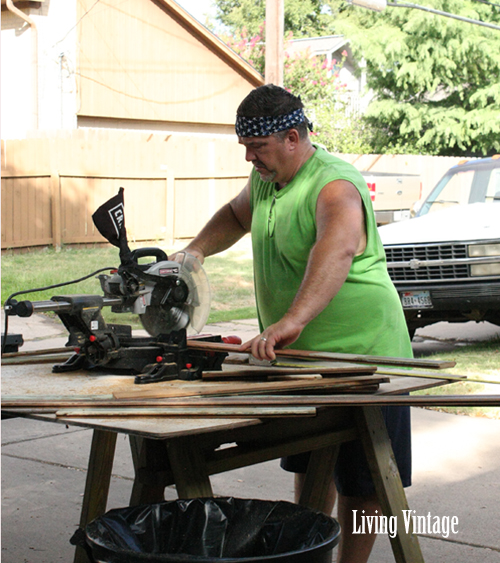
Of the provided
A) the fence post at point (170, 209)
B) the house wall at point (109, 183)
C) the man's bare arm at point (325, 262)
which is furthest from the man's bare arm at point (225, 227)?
the fence post at point (170, 209)

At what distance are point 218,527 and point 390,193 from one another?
1738 cm

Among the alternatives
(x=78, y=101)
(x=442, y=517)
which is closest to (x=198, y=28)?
(x=78, y=101)

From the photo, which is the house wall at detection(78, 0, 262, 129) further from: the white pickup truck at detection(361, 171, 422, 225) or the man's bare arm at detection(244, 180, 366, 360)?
the man's bare arm at detection(244, 180, 366, 360)

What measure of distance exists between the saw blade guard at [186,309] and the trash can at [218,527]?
0.84 m

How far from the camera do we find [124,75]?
23.7 m

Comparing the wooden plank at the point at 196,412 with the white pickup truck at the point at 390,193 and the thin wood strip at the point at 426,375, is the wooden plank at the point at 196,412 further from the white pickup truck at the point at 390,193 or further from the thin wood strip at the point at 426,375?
the white pickup truck at the point at 390,193

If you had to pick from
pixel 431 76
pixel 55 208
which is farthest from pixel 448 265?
pixel 431 76

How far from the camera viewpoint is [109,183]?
1917 centimetres

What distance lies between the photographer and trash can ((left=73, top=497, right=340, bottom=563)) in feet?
8.47

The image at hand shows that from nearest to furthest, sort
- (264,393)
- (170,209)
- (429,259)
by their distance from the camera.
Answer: (264,393)
(429,259)
(170,209)

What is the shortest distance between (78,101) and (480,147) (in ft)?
64.6

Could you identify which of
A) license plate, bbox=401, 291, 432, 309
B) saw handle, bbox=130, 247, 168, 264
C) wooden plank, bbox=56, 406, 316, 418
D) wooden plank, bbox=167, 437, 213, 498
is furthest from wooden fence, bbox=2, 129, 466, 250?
wooden plank, bbox=56, 406, 316, 418

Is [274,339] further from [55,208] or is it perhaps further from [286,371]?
[55,208]

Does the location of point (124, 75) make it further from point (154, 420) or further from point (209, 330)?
point (154, 420)
